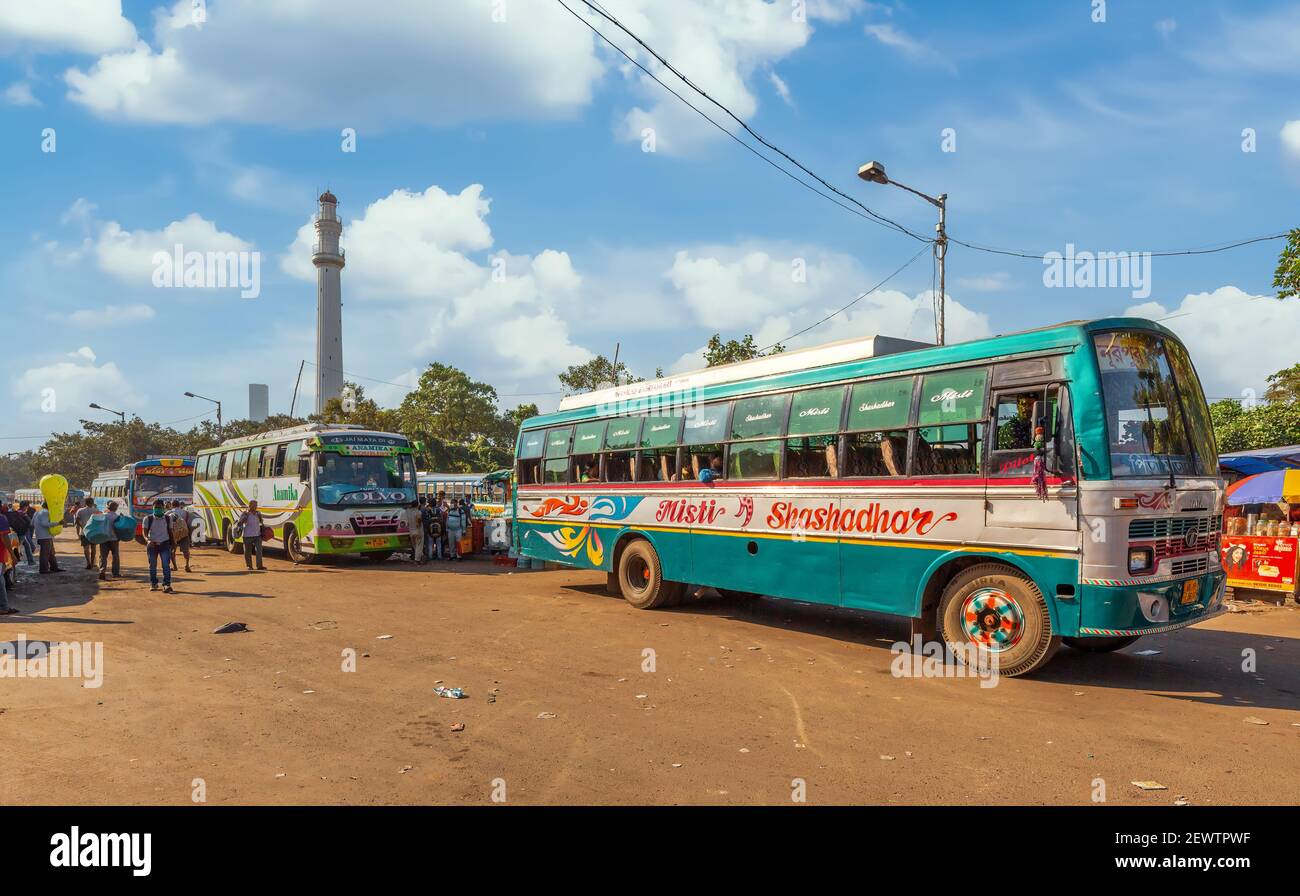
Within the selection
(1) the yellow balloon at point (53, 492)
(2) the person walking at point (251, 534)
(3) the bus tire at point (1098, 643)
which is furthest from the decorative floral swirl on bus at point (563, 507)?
(1) the yellow balloon at point (53, 492)

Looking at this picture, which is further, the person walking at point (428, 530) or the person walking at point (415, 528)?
the person walking at point (428, 530)

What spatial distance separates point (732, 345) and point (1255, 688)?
24796 millimetres

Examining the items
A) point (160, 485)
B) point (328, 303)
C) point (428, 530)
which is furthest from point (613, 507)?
point (328, 303)

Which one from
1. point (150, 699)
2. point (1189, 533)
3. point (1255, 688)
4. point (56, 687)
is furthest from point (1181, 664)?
point (56, 687)

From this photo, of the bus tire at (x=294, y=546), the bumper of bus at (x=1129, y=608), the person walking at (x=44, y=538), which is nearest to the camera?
the bumper of bus at (x=1129, y=608)

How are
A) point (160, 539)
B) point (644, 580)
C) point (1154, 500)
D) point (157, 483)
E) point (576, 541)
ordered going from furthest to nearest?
point (157, 483)
point (160, 539)
point (576, 541)
point (644, 580)
point (1154, 500)

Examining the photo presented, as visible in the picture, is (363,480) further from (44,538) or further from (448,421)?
(448,421)

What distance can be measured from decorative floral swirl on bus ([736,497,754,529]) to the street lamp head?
25.7 ft

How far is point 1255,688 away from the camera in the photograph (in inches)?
291

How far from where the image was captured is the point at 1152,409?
290 inches

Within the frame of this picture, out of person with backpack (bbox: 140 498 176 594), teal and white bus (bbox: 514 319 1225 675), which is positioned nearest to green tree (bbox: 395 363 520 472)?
person with backpack (bbox: 140 498 176 594)

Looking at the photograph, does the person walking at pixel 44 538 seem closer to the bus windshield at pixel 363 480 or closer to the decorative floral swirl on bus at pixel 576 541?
the bus windshield at pixel 363 480

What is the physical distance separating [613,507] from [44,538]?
47.8ft

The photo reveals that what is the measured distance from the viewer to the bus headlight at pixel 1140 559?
684 cm
